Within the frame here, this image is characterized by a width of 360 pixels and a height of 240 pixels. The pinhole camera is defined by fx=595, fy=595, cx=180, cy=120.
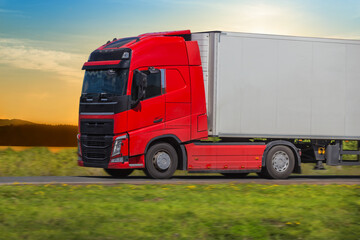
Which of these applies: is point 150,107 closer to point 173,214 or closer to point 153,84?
point 153,84

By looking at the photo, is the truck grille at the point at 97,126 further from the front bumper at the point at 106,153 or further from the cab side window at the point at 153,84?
the cab side window at the point at 153,84

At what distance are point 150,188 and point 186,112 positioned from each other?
4.01 m

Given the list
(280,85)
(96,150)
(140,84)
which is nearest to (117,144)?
(96,150)

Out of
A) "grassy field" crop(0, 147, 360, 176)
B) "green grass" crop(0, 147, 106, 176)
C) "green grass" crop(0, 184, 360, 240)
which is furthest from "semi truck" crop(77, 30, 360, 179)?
"green grass" crop(0, 184, 360, 240)

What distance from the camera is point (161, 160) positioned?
1617 cm

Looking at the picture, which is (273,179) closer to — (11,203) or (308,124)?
(308,124)

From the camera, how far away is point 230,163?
17.0 metres

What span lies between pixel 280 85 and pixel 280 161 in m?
2.25

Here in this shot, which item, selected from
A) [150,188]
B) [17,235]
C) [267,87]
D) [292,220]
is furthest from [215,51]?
[17,235]

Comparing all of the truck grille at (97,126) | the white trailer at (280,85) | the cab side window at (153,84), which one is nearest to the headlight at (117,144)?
the truck grille at (97,126)

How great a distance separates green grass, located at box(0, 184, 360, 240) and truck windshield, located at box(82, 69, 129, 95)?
13.4 ft

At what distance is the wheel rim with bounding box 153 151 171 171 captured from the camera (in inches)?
635

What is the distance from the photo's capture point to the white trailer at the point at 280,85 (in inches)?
669

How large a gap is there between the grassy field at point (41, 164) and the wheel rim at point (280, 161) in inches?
102
